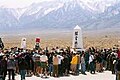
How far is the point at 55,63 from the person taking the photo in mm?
23094

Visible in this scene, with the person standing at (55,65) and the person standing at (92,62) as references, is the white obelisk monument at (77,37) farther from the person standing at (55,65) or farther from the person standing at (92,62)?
the person standing at (55,65)

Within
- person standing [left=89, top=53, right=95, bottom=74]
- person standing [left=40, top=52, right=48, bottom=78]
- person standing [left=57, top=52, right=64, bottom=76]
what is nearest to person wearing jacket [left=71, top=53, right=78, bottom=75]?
person standing [left=57, top=52, right=64, bottom=76]

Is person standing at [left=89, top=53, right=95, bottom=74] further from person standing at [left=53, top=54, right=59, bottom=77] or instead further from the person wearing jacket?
person standing at [left=53, top=54, right=59, bottom=77]

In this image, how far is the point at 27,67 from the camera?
20984 millimetres

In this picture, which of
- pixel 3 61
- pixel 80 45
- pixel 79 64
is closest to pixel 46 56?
pixel 79 64

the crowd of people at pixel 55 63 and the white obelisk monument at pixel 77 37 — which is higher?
the white obelisk monument at pixel 77 37

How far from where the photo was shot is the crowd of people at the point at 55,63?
821 inches

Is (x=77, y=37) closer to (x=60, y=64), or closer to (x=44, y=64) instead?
(x=60, y=64)

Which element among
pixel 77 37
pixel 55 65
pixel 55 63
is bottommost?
pixel 55 65

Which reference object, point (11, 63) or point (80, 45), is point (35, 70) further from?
point (80, 45)

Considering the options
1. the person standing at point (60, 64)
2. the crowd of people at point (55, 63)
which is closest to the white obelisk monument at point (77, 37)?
the crowd of people at point (55, 63)

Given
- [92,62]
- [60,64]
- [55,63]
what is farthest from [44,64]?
[92,62]

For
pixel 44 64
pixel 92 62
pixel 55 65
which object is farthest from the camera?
pixel 92 62

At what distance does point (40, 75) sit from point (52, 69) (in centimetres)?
72
